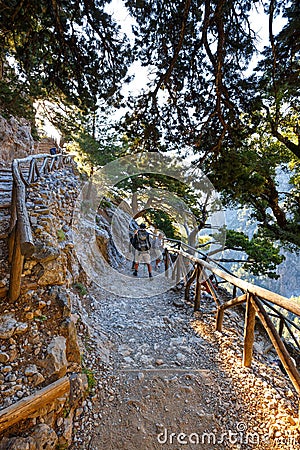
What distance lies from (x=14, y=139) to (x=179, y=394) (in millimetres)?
13772

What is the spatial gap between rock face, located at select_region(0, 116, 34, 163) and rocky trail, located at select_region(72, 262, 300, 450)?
1086 cm

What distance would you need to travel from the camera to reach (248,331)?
262 centimetres

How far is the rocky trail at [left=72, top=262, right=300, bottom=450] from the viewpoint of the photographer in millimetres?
1961

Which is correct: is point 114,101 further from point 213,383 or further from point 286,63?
point 213,383

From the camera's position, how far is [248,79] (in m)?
3.11

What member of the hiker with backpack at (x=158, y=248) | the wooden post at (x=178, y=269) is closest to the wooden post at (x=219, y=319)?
the wooden post at (x=178, y=269)

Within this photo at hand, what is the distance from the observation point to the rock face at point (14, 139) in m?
10.5

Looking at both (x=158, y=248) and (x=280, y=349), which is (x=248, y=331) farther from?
(x=158, y=248)

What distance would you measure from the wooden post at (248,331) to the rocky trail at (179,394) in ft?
0.39

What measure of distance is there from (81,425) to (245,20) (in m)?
5.03

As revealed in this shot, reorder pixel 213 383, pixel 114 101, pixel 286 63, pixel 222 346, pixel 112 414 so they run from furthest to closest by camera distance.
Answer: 1. pixel 114 101
2. pixel 222 346
3. pixel 286 63
4. pixel 213 383
5. pixel 112 414

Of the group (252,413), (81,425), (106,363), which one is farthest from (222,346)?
(81,425)

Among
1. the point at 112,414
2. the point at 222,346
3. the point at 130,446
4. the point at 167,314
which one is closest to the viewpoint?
the point at 130,446

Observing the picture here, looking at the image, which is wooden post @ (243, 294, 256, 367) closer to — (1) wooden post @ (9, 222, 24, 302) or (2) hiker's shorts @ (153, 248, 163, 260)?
(1) wooden post @ (9, 222, 24, 302)
